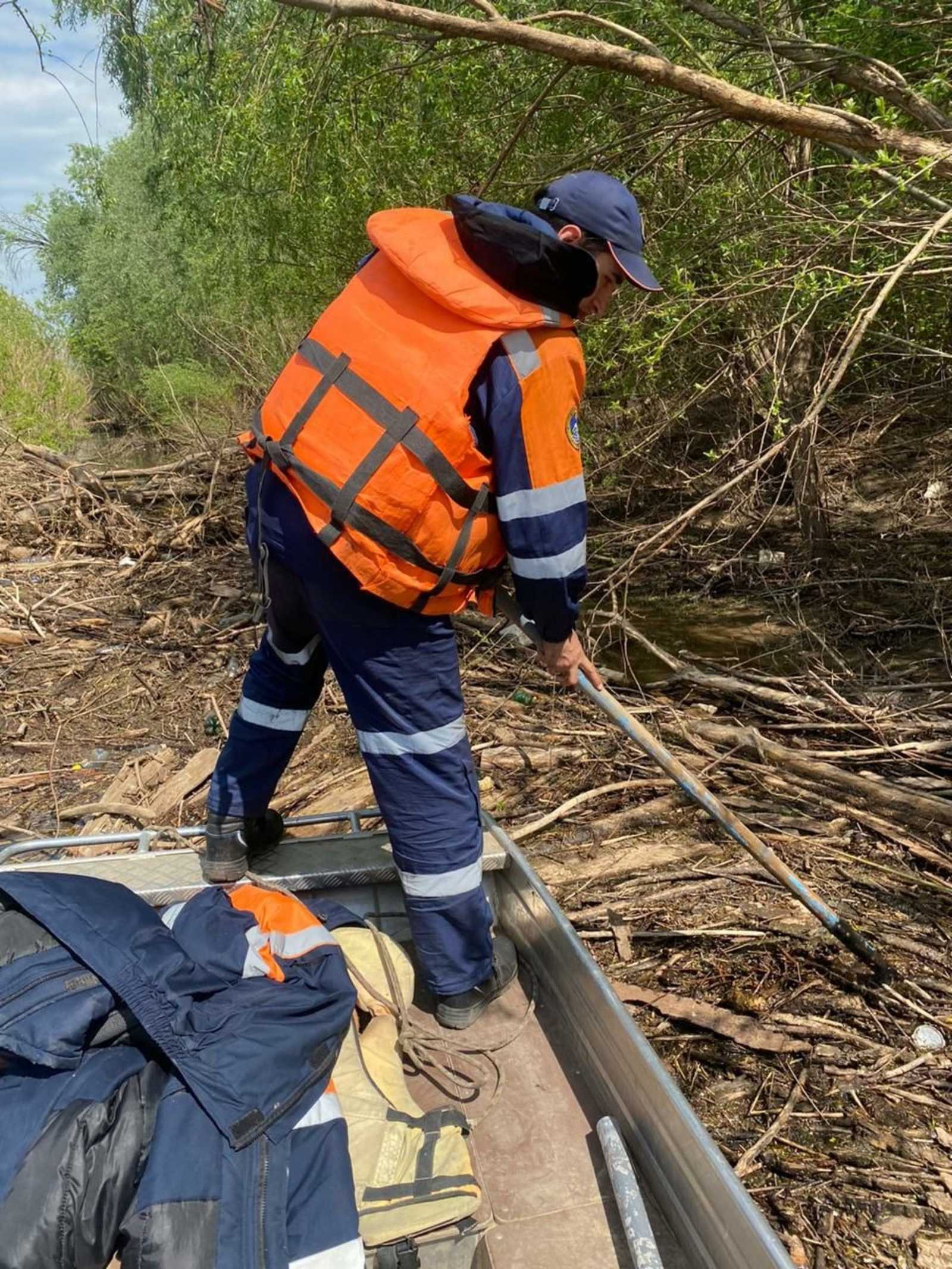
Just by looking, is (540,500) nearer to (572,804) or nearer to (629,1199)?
(629,1199)

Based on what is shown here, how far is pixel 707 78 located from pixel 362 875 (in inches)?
131

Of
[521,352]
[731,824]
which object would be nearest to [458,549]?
[521,352]

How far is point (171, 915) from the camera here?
2.26m

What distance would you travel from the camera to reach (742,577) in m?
7.52

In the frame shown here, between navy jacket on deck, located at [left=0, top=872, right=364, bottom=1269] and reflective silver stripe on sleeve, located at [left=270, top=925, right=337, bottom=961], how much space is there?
0.01m

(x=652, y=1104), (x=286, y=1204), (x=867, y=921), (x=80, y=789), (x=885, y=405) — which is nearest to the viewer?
(x=286, y=1204)

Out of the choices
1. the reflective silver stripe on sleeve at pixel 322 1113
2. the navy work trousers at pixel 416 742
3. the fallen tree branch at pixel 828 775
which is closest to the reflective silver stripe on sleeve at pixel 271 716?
the navy work trousers at pixel 416 742

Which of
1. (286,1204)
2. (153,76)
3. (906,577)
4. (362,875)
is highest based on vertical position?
(153,76)

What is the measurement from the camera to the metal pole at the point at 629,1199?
64.7 inches

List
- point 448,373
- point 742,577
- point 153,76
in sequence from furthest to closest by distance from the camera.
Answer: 1. point 742,577
2. point 153,76
3. point 448,373

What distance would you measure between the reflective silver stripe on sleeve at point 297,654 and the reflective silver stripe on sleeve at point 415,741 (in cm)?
38

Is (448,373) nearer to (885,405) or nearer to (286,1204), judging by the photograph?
(286,1204)

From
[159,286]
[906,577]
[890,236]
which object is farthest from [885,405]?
[159,286]

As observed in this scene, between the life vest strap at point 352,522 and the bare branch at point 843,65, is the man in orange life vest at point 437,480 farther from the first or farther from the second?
the bare branch at point 843,65
